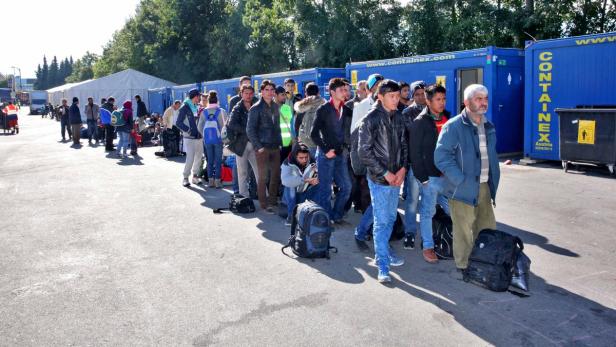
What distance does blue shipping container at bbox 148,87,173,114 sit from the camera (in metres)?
33.8

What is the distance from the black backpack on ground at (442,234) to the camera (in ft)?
18.9

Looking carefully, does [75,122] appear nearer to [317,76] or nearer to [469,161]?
[317,76]

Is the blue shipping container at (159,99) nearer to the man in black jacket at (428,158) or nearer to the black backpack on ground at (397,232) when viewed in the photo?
the black backpack on ground at (397,232)

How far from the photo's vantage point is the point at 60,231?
7695 mm

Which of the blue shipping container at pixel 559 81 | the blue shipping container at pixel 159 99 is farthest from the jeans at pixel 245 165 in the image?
the blue shipping container at pixel 159 99

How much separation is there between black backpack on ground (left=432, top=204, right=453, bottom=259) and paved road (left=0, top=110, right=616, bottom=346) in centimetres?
18

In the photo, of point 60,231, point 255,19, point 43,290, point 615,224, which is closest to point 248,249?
point 43,290

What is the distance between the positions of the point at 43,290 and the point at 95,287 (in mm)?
497

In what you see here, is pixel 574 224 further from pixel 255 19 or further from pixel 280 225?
pixel 255 19

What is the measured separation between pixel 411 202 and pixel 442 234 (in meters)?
0.55

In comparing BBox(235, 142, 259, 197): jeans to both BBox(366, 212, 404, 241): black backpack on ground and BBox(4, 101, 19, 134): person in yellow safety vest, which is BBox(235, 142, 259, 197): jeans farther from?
BBox(4, 101, 19, 134): person in yellow safety vest

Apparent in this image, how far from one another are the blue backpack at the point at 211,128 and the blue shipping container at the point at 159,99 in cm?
2372

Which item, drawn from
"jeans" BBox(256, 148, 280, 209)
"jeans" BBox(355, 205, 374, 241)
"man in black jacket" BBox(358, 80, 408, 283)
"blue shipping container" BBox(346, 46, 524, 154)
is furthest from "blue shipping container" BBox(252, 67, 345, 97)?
"man in black jacket" BBox(358, 80, 408, 283)

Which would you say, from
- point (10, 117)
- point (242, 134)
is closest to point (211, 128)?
point (242, 134)
